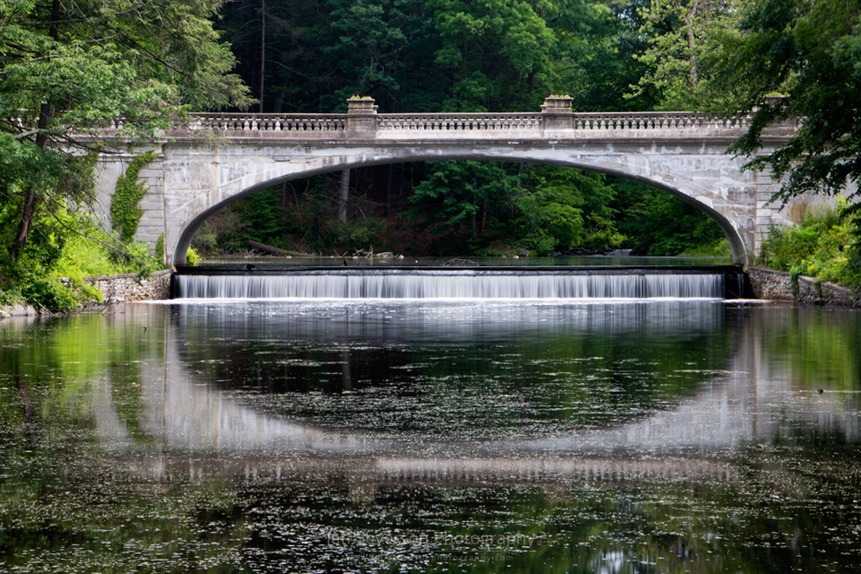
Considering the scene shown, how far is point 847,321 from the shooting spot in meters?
20.5

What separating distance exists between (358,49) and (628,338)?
37834 mm

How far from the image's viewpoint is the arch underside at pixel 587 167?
3219cm

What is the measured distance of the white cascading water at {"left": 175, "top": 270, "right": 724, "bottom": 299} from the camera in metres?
30.0

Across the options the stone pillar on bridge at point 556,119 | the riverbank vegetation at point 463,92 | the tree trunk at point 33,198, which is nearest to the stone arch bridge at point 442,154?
the stone pillar on bridge at point 556,119

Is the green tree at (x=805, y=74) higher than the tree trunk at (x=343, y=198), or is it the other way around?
the tree trunk at (x=343, y=198)

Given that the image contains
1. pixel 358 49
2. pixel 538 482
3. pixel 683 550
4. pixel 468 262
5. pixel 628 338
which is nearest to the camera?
pixel 683 550

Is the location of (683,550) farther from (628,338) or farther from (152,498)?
(628,338)

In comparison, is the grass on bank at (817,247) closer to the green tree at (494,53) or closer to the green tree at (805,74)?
the green tree at (805,74)

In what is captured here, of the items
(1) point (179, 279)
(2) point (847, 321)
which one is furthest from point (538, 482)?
(1) point (179, 279)

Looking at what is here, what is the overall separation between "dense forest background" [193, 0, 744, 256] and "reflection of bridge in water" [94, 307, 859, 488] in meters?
37.4

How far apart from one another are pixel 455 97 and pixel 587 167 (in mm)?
20260

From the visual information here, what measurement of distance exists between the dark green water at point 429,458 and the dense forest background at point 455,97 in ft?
113

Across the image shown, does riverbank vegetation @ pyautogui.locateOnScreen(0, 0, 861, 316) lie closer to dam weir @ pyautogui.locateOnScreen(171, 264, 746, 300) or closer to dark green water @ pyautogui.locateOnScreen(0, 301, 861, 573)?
dam weir @ pyautogui.locateOnScreen(171, 264, 746, 300)

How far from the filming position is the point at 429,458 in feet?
26.8
